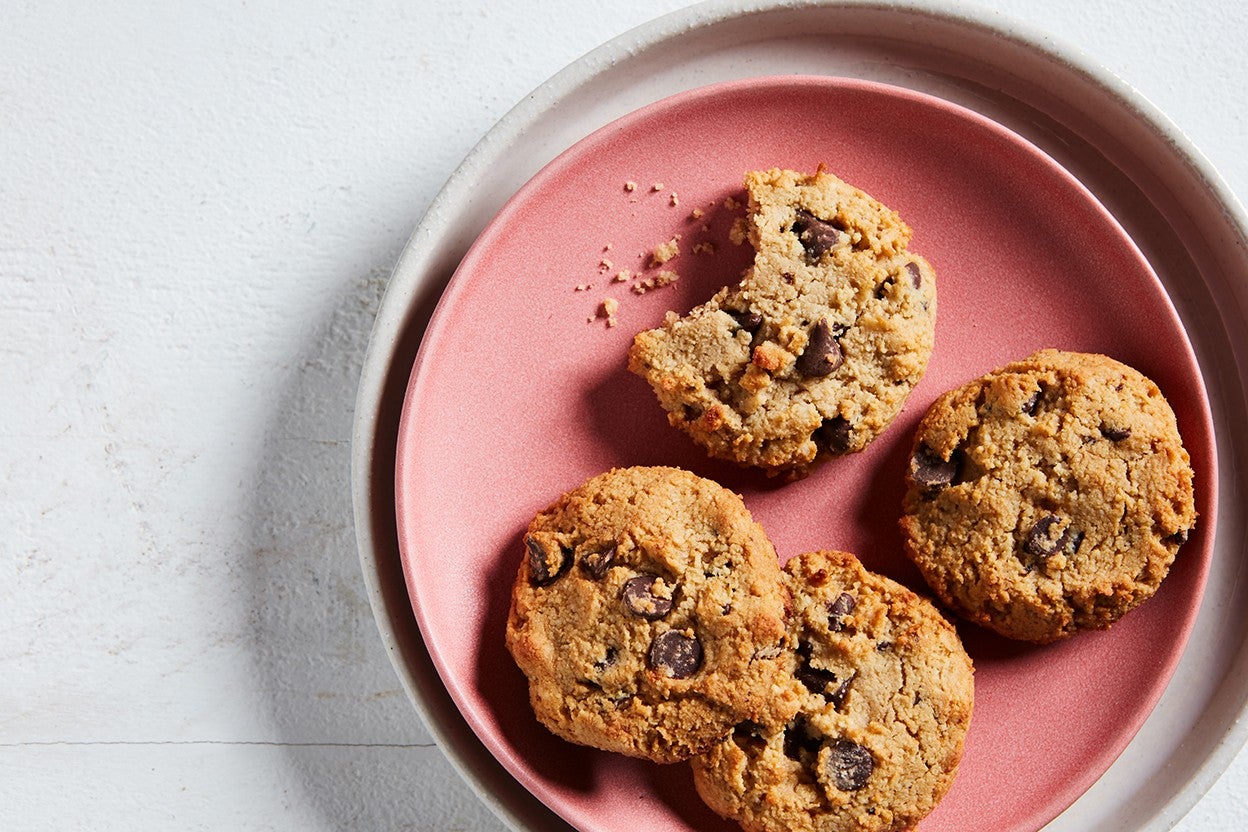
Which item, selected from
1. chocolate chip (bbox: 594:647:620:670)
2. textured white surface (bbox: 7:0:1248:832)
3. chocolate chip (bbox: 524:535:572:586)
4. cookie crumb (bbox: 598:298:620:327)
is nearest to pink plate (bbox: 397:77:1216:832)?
cookie crumb (bbox: 598:298:620:327)

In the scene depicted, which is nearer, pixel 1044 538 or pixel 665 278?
pixel 1044 538

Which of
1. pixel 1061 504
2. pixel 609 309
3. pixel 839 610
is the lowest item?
pixel 839 610

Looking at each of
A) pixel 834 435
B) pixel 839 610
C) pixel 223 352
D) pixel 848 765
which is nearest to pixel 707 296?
pixel 834 435

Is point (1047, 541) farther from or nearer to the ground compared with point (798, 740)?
farther from the ground

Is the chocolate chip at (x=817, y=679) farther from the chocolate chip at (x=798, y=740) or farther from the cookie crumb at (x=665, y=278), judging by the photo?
the cookie crumb at (x=665, y=278)

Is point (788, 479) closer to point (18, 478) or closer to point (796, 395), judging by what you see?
point (796, 395)

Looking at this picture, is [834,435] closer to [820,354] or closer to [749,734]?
[820,354]

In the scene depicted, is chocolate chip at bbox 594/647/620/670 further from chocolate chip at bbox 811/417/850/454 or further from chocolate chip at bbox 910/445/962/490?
chocolate chip at bbox 910/445/962/490

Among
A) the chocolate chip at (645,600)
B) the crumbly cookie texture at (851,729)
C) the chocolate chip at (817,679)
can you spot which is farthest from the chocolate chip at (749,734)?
the chocolate chip at (645,600)
